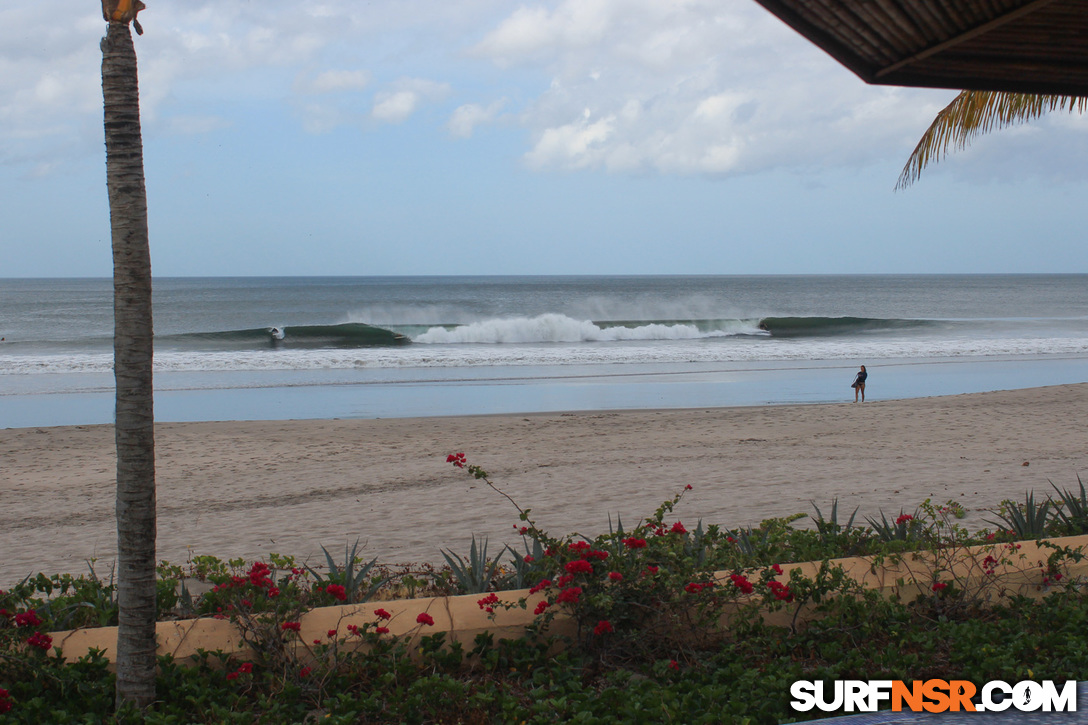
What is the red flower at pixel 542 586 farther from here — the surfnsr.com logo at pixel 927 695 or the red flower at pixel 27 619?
the red flower at pixel 27 619

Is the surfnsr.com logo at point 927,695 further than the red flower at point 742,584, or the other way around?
the red flower at point 742,584

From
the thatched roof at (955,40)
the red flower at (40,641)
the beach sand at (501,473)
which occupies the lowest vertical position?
the beach sand at (501,473)

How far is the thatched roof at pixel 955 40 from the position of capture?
3.29 m

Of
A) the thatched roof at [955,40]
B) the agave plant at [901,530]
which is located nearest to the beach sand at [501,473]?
the agave plant at [901,530]

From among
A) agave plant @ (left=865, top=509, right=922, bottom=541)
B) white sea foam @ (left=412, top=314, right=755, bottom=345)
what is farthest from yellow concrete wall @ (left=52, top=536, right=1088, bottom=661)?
A: white sea foam @ (left=412, top=314, right=755, bottom=345)

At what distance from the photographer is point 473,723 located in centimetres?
283

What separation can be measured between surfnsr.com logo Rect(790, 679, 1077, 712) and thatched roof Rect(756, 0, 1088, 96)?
2.57 metres

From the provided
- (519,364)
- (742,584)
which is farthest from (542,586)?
(519,364)

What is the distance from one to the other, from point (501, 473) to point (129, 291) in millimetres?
6697

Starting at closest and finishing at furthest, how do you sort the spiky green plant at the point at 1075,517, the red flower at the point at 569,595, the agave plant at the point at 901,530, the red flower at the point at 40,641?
the red flower at the point at 40,641, the red flower at the point at 569,595, the agave plant at the point at 901,530, the spiky green plant at the point at 1075,517

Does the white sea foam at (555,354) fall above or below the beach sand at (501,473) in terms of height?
above

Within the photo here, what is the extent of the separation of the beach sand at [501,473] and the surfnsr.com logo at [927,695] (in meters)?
3.15

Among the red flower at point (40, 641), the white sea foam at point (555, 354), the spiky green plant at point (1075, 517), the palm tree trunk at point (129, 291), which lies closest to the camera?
the palm tree trunk at point (129, 291)

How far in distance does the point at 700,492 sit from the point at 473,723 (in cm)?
533
